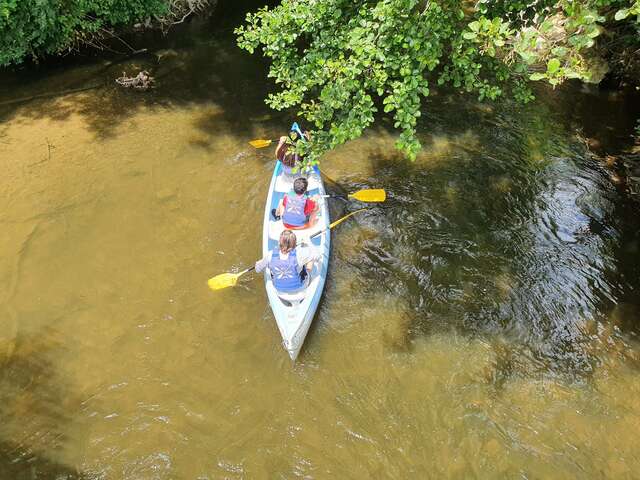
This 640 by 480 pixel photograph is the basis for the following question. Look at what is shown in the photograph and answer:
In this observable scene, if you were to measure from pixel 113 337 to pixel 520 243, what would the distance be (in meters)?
5.80

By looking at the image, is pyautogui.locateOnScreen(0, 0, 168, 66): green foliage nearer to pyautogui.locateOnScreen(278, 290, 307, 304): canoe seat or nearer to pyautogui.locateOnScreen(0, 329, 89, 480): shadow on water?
pyautogui.locateOnScreen(0, 329, 89, 480): shadow on water

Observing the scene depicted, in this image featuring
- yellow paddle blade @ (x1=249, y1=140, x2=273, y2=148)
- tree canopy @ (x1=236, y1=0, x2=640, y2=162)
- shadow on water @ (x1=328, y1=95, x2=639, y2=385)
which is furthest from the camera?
yellow paddle blade @ (x1=249, y1=140, x2=273, y2=148)

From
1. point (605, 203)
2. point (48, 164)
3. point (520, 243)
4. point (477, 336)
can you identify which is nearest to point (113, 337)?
point (48, 164)

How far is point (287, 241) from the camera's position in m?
5.51

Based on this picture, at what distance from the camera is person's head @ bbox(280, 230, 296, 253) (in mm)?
5496


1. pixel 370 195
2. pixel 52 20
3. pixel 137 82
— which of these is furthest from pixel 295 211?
pixel 52 20

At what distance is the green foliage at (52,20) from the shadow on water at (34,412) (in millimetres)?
6193

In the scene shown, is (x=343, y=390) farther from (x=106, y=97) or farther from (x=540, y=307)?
(x=106, y=97)

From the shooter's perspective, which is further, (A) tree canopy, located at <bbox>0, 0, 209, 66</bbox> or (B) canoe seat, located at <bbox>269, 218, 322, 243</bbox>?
(A) tree canopy, located at <bbox>0, 0, 209, 66</bbox>

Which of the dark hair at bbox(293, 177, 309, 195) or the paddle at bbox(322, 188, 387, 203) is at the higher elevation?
the dark hair at bbox(293, 177, 309, 195)

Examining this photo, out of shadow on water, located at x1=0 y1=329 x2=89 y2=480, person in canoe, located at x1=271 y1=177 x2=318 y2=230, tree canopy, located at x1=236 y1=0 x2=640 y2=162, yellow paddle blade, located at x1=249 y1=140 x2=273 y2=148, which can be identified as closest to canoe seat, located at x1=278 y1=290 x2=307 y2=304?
person in canoe, located at x1=271 y1=177 x2=318 y2=230

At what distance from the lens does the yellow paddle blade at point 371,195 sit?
7.19 meters

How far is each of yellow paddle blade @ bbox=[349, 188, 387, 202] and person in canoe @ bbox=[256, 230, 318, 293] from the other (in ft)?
6.22

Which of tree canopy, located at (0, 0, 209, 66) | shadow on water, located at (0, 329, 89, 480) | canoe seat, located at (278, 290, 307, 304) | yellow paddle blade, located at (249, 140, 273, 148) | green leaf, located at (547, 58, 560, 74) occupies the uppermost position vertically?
green leaf, located at (547, 58, 560, 74)
